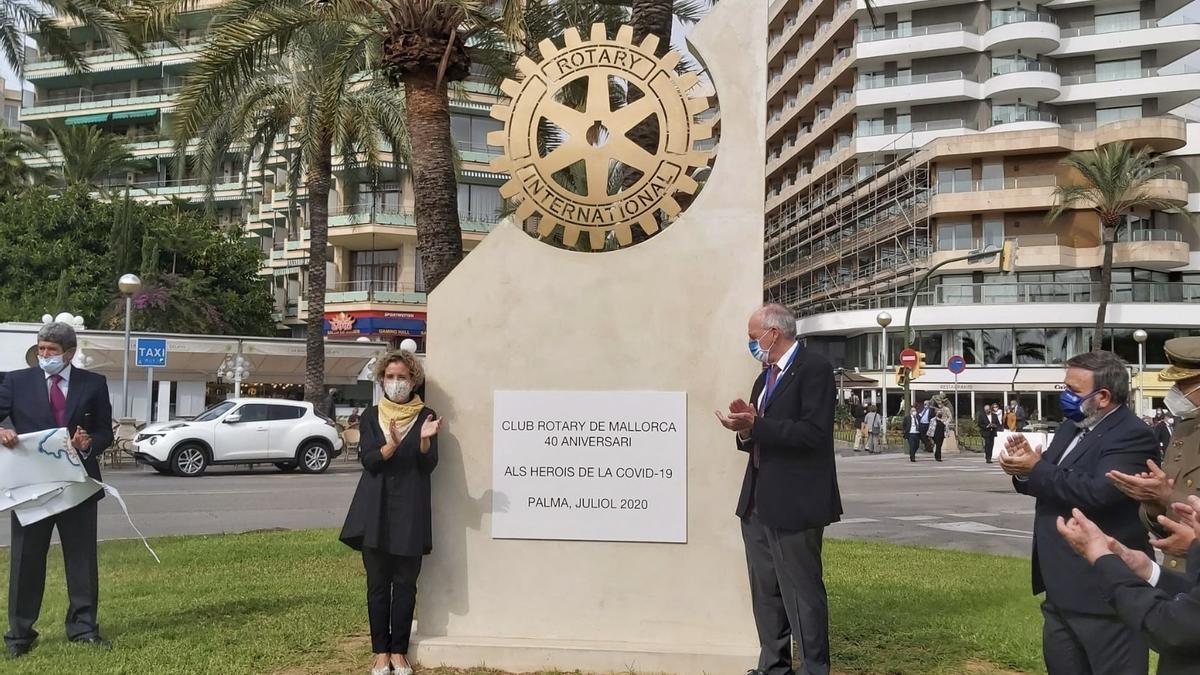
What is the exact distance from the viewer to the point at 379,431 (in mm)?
5398

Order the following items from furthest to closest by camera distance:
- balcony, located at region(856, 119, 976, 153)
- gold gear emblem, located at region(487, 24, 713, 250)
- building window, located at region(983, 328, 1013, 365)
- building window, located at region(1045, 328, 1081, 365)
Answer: balcony, located at region(856, 119, 976, 153) < building window, located at region(983, 328, 1013, 365) < building window, located at region(1045, 328, 1081, 365) < gold gear emblem, located at region(487, 24, 713, 250)

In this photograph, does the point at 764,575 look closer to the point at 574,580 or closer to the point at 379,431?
the point at 574,580

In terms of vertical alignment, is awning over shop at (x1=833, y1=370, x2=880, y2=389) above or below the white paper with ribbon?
above

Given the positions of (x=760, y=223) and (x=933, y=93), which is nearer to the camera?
(x=760, y=223)

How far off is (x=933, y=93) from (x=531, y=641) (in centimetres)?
5072

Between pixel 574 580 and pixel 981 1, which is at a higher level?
pixel 981 1

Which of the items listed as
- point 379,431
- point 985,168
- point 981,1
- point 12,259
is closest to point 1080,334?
point 985,168

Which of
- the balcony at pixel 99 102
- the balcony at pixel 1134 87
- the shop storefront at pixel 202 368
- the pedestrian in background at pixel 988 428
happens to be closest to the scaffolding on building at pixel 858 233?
the balcony at pixel 1134 87

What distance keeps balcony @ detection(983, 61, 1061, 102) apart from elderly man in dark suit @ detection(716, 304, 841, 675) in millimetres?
50172

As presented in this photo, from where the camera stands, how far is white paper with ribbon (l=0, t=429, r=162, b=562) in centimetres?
570

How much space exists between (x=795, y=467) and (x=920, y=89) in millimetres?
51092

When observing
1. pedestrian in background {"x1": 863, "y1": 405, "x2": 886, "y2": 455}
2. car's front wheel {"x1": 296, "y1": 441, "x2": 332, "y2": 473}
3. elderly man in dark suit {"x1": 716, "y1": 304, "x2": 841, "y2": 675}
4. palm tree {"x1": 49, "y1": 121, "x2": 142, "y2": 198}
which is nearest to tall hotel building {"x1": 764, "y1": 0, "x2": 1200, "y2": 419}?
pedestrian in background {"x1": 863, "y1": 405, "x2": 886, "y2": 455}

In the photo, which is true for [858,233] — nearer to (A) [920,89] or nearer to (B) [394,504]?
(A) [920,89]

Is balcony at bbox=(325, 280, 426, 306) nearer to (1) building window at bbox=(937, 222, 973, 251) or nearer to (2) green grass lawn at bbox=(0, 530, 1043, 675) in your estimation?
(1) building window at bbox=(937, 222, 973, 251)
